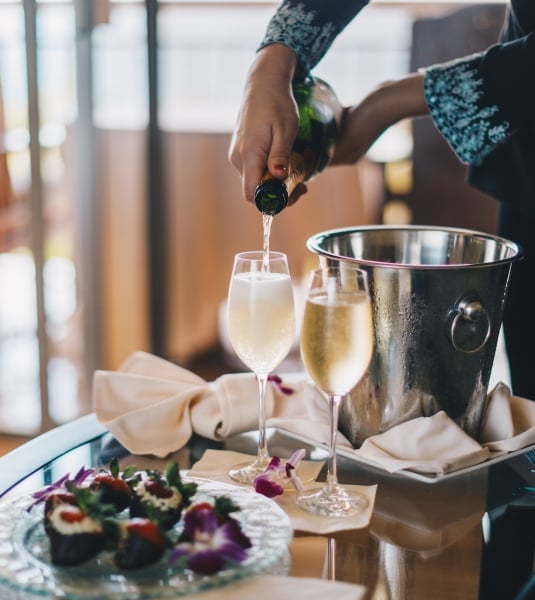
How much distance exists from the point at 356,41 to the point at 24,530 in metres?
3.74

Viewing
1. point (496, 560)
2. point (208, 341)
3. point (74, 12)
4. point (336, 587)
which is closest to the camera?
point (336, 587)

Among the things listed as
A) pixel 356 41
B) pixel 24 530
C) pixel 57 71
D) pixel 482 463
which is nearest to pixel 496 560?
pixel 482 463

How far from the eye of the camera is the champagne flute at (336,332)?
0.91 metres

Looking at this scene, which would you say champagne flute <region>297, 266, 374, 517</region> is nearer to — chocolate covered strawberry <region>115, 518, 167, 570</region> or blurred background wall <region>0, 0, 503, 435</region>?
chocolate covered strawberry <region>115, 518, 167, 570</region>

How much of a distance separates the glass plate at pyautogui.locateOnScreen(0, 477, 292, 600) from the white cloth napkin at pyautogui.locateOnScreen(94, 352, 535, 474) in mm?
243

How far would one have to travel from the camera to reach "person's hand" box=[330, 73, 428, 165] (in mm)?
1337

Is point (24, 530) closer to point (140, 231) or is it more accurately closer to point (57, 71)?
point (57, 71)

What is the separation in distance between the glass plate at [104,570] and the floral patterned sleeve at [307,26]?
757mm

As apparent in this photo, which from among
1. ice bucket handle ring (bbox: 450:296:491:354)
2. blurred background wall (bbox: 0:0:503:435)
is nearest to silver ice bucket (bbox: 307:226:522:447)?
ice bucket handle ring (bbox: 450:296:491:354)

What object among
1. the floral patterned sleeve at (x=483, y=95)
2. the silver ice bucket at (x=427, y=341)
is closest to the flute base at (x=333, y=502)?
the silver ice bucket at (x=427, y=341)

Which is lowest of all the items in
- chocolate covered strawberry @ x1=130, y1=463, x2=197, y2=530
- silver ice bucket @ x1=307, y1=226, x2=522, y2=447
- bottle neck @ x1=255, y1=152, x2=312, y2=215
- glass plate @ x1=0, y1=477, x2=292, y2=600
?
glass plate @ x1=0, y1=477, x2=292, y2=600

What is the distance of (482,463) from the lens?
1037mm

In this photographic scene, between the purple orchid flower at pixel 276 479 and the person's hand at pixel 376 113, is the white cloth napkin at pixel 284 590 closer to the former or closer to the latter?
the purple orchid flower at pixel 276 479

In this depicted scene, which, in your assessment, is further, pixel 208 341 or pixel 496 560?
pixel 208 341
